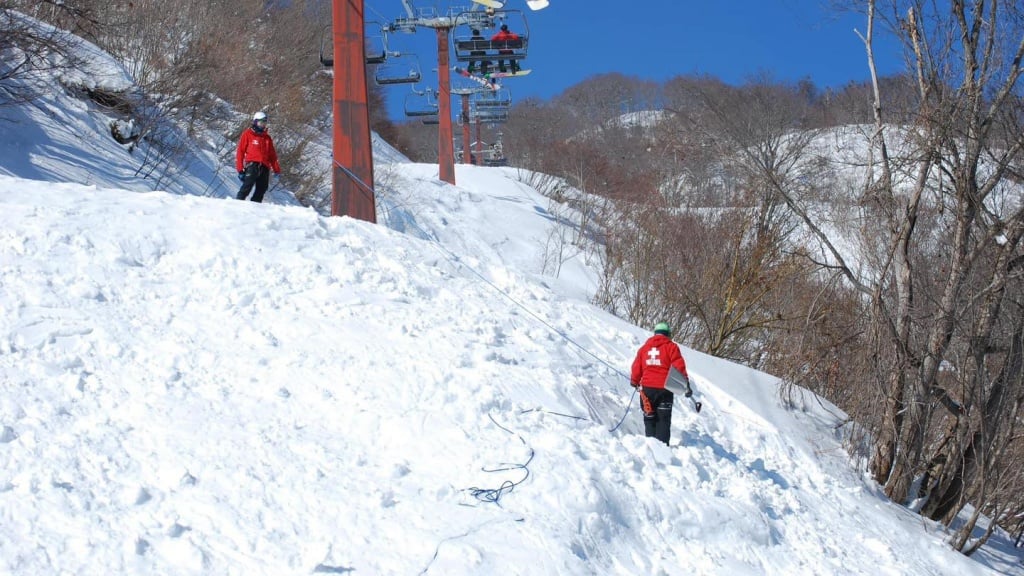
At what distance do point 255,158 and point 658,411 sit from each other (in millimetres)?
7185

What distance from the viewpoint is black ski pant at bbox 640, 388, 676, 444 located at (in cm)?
875

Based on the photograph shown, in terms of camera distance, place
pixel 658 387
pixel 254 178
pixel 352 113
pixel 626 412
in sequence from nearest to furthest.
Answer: pixel 658 387 → pixel 626 412 → pixel 254 178 → pixel 352 113

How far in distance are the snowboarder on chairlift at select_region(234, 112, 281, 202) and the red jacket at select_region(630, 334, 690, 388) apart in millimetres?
6496

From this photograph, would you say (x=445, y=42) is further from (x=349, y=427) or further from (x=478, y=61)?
(x=349, y=427)

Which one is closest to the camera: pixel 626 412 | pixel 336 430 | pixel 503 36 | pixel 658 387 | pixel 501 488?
pixel 501 488

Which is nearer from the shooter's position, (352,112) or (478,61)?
(352,112)

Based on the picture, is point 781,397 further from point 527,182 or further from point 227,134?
point 527,182

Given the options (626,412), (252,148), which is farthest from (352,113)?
(626,412)

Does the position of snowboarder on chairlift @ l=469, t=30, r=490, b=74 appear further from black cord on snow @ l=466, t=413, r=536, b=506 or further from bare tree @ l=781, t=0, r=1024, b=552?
black cord on snow @ l=466, t=413, r=536, b=506

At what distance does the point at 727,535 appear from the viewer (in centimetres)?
762

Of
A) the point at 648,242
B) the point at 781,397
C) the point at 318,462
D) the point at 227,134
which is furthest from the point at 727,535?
the point at 227,134

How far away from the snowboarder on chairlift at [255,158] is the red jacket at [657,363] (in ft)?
21.3

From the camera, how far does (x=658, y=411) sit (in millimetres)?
8773

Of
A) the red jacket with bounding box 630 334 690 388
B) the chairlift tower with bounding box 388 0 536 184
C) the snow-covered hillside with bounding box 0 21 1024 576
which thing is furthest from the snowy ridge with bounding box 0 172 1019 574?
the chairlift tower with bounding box 388 0 536 184
